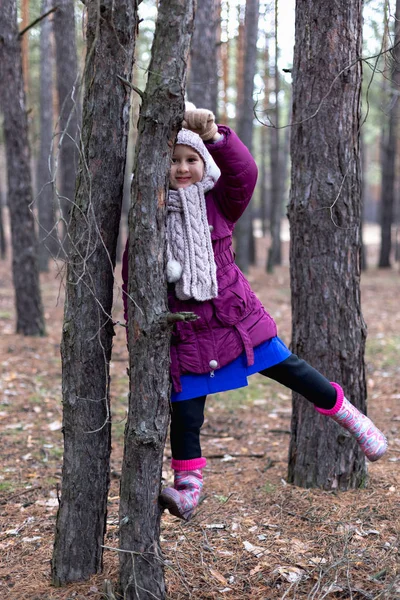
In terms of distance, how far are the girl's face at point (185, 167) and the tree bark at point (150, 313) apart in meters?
0.39

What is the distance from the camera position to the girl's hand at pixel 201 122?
2836 mm

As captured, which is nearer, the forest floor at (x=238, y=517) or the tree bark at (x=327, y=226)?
the forest floor at (x=238, y=517)

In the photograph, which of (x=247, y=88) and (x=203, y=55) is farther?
(x=247, y=88)

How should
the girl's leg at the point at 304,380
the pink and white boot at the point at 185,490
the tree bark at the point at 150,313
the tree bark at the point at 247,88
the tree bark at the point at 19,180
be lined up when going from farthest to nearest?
the tree bark at the point at 247,88
the tree bark at the point at 19,180
the girl's leg at the point at 304,380
the pink and white boot at the point at 185,490
the tree bark at the point at 150,313

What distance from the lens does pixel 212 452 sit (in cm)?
544

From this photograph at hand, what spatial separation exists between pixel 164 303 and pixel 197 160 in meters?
0.81

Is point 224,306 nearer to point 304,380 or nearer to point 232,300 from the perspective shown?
point 232,300

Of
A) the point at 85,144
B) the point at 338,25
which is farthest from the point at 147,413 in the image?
the point at 338,25

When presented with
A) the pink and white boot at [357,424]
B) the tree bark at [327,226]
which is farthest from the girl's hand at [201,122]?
the pink and white boot at [357,424]

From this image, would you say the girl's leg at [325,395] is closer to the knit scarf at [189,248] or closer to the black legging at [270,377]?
the black legging at [270,377]

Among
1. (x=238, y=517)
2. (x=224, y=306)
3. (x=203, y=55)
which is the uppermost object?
(x=203, y=55)

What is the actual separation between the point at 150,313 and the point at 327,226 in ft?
5.88

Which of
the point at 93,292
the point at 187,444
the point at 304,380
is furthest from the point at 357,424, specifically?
the point at 93,292

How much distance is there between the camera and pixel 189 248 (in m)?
2.92
